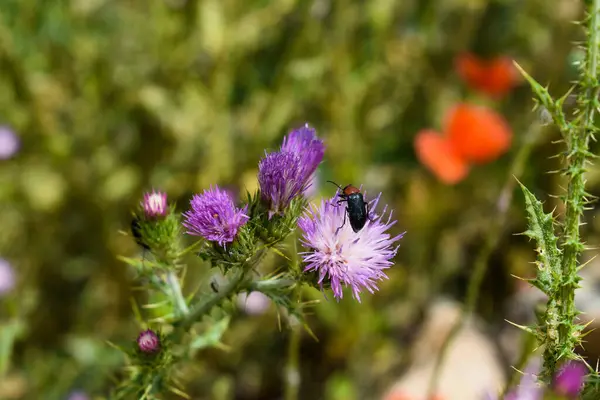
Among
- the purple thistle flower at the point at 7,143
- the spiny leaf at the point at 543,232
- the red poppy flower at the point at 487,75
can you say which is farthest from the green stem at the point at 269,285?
the red poppy flower at the point at 487,75

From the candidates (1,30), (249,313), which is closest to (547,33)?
(249,313)

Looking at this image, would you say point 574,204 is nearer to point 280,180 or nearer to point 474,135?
point 280,180

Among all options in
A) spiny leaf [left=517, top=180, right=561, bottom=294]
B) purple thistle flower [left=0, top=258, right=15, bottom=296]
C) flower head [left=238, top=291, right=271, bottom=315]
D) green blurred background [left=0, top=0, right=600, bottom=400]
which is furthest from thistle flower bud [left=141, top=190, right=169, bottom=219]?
purple thistle flower [left=0, top=258, right=15, bottom=296]

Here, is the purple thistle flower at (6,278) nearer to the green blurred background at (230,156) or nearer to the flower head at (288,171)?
the green blurred background at (230,156)

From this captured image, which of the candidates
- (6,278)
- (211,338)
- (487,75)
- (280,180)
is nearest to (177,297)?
(211,338)

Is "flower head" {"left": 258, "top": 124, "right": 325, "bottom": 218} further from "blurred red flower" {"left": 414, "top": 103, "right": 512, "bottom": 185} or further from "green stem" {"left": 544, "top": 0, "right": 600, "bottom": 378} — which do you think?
"blurred red flower" {"left": 414, "top": 103, "right": 512, "bottom": 185}
